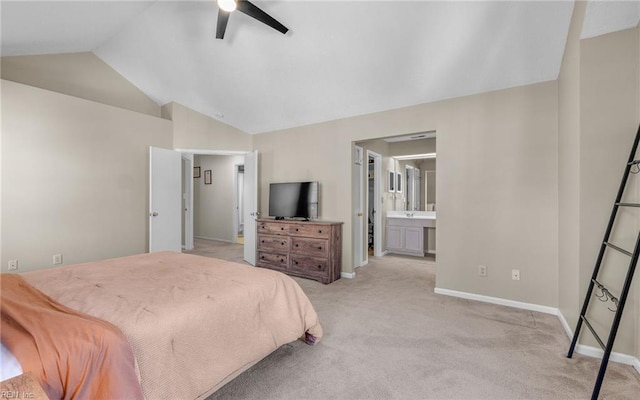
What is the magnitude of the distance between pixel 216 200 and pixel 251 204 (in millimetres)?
2807

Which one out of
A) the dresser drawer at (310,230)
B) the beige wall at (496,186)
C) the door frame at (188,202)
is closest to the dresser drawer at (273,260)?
the dresser drawer at (310,230)

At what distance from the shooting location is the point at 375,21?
2.65 meters

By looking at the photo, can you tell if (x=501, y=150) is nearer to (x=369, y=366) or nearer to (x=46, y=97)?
(x=369, y=366)

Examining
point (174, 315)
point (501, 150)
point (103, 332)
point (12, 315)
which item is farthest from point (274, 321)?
point (501, 150)

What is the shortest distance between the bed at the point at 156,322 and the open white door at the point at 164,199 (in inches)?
A: 95.5

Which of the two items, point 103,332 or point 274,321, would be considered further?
point 274,321

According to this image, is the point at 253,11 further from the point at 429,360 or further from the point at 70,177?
the point at 70,177

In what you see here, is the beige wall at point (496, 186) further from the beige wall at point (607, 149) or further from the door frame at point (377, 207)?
the door frame at point (377, 207)

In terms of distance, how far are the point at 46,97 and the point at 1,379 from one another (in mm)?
4003

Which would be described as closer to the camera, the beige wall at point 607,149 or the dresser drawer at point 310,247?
the beige wall at point 607,149

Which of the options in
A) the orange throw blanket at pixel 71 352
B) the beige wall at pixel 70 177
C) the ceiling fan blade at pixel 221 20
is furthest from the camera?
the beige wall at pixel 70 177

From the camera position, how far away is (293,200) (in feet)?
14.8

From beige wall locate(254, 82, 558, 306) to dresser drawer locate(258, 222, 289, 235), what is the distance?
1.97m

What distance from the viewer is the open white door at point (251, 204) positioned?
4953 millimetres
